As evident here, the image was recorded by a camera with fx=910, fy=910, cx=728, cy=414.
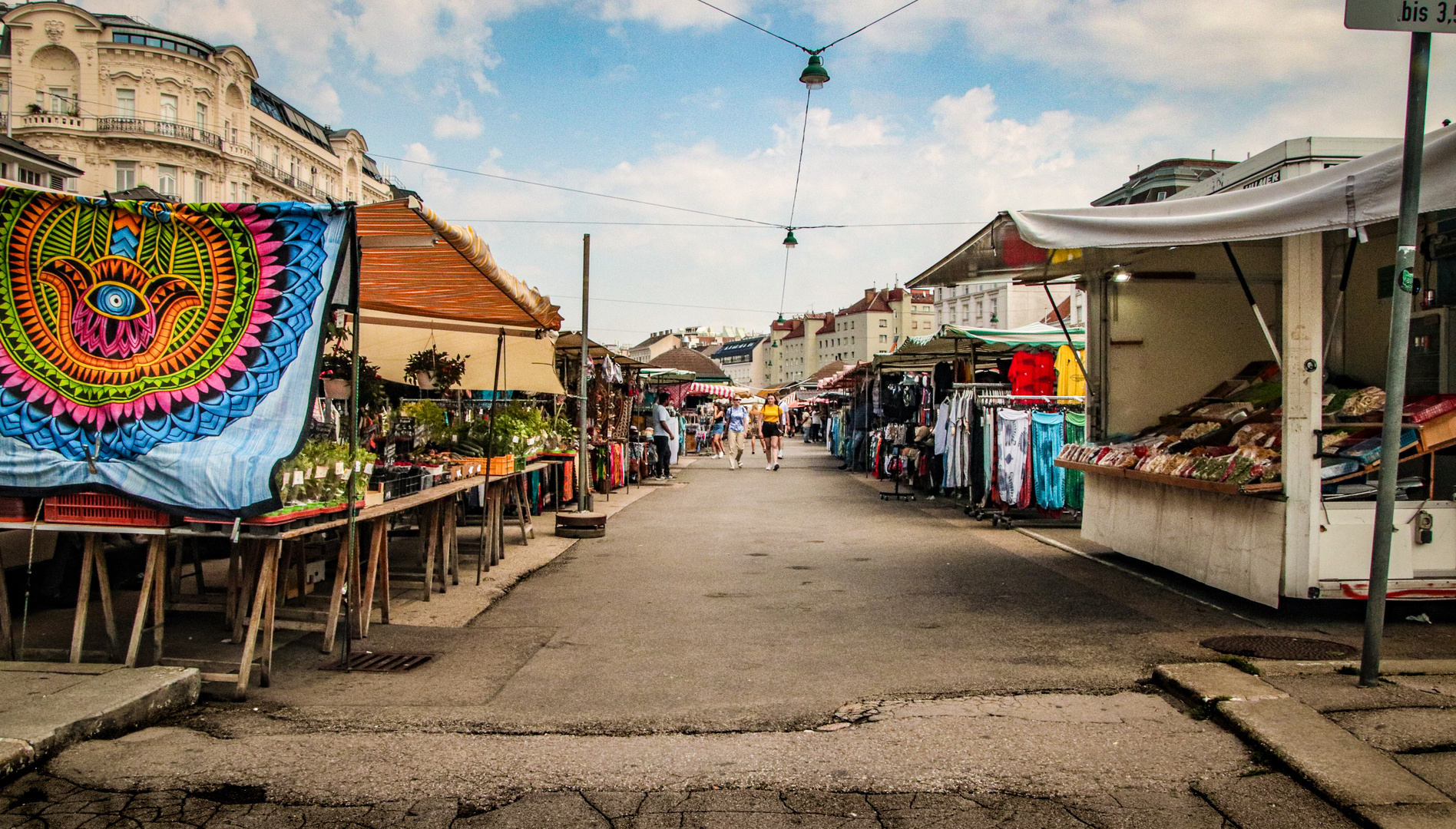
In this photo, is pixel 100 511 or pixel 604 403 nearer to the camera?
pixel 100 511

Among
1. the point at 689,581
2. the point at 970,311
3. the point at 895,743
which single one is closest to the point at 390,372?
the point at 689,581

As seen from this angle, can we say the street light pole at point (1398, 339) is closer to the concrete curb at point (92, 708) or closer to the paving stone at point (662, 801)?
the paving stone at point (662, 801)

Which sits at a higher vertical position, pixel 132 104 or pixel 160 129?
pixel 132 104

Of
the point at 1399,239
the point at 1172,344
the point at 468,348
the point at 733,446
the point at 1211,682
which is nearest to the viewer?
the point at 1399,239

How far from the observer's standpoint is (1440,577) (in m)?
5.95

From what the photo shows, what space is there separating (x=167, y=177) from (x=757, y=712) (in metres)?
46.1

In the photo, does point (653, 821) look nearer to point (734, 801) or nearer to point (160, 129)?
point (734, 801)

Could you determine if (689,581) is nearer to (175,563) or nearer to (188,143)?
(175,563)

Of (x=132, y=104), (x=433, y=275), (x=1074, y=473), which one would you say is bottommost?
(x=1074, y=473)

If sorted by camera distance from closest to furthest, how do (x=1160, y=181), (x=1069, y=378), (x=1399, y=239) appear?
(x=1399, y=239)
(x=1069, y=378)
(x=1160, y=181)

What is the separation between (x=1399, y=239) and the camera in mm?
4242

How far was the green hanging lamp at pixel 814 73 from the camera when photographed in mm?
13867

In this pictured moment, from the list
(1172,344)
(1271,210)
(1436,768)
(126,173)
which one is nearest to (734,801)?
(1436,768)

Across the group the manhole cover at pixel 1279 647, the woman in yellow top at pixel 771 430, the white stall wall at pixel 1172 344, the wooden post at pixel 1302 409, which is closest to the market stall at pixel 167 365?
the manhole cover at pixel 1279 647
